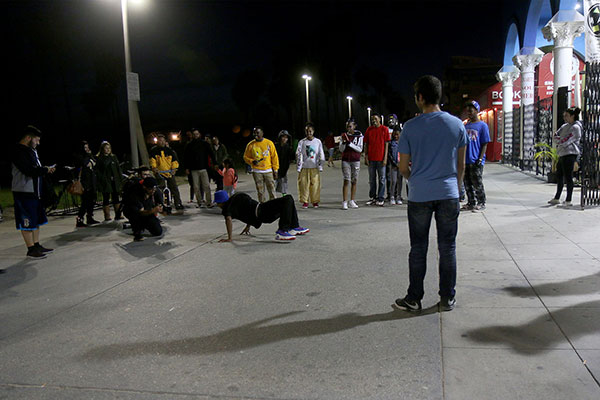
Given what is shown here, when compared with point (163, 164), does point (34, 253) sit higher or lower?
lower

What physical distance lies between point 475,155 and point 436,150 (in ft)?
19.0

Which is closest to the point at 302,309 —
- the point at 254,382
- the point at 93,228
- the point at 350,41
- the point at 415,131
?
the point at 254,382

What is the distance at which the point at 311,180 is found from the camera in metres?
11.4

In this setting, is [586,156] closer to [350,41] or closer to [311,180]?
[311,180]

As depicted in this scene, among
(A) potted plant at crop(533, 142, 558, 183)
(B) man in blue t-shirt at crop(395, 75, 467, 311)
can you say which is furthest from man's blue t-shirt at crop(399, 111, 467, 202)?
(A) potted plant at crop(533, 142, 558, 183)

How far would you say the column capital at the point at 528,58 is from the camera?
1881 cm

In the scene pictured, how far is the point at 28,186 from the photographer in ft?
23.8

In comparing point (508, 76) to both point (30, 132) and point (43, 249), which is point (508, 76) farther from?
point (43, 249)

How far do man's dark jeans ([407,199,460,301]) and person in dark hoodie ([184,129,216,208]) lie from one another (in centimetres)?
836

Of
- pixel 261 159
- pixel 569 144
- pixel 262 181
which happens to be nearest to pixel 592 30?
pixel 569 144

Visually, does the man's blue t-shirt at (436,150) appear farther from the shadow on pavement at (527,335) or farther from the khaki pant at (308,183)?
the khaki pant at (308,183)

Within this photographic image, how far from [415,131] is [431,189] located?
0.51m

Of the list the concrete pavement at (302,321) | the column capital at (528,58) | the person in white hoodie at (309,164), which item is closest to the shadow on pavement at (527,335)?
the concrete pavement at (302,321)

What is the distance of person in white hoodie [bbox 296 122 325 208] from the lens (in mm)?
11094
